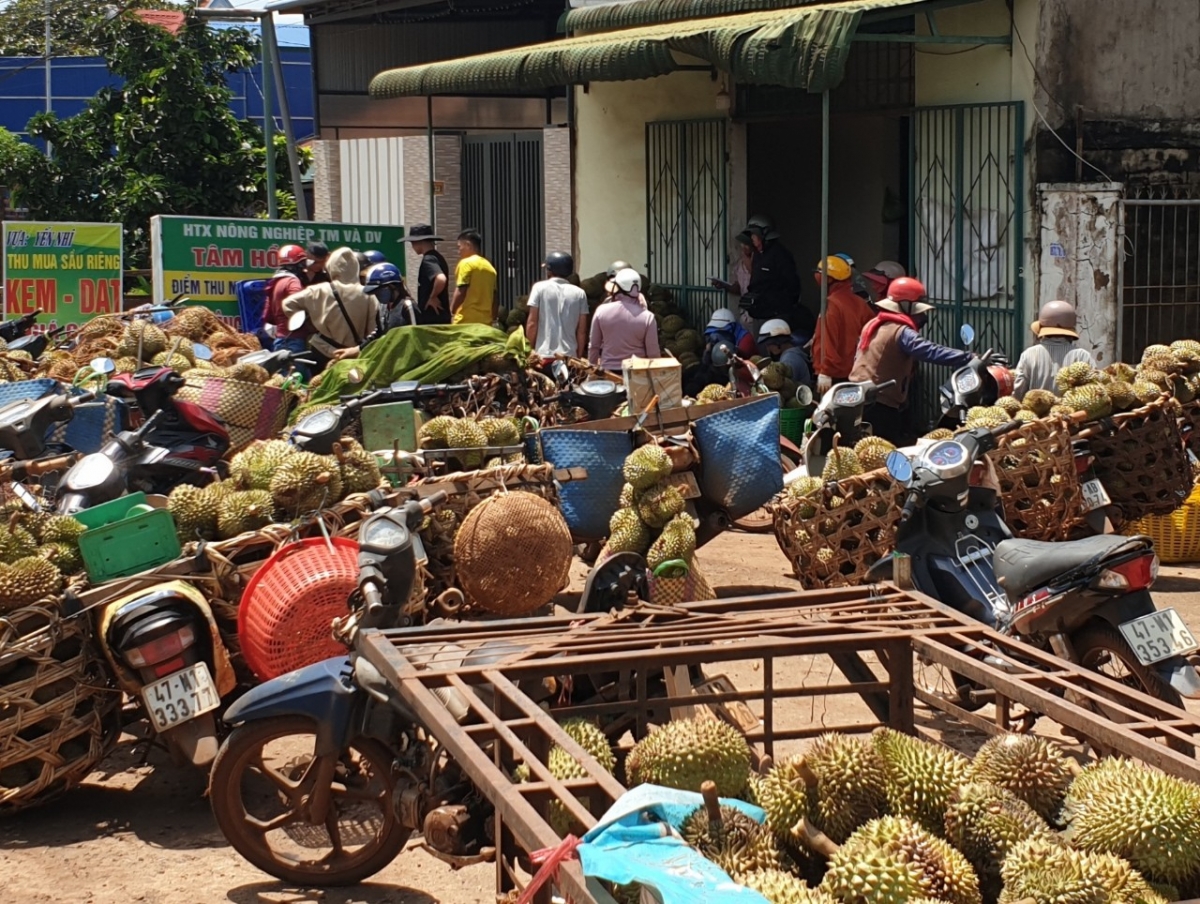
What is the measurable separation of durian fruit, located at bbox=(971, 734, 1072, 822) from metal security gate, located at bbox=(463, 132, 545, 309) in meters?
14.6

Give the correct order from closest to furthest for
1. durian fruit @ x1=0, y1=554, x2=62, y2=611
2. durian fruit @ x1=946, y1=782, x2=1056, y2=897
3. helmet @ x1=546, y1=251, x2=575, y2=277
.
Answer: durian fruit @ x1=946, y1=782, x2=1056, y2=897 → durian fruit @ x1=0, y1=554, x2=62, y2=611 → helmet @ x1=546, y1=251, x2=575, y2=277

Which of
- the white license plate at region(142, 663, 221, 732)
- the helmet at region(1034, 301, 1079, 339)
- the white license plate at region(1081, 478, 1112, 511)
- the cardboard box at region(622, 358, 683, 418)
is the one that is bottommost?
the white license plate at region(142, 663, 221, 732)

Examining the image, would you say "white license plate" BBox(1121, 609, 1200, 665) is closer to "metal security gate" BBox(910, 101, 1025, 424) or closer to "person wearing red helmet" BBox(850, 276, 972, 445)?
"person wearing red helmet" BBox(850, 276, 972, 445)

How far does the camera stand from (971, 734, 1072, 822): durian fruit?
10.4ft

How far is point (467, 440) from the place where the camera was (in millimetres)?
7730

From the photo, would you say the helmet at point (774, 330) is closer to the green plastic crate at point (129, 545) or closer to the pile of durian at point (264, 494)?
the pile of durian at point (264, 494)

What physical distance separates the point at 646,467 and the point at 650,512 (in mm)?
207

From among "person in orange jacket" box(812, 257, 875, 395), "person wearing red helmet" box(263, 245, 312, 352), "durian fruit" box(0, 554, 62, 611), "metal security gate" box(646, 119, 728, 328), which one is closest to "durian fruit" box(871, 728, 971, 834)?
"durian fruit" box(0, 554, 62, 611)

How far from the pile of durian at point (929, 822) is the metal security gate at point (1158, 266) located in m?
8.36

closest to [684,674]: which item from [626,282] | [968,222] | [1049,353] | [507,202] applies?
[1049,353]

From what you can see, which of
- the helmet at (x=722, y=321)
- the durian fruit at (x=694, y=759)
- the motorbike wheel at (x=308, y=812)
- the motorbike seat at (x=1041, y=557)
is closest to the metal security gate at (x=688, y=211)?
the helmet at (x=722, y=321)

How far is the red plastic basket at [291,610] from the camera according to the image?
17.1 feet

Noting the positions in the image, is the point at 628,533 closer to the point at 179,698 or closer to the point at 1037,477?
the point at 1037,477

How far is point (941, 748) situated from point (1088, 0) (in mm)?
8771
